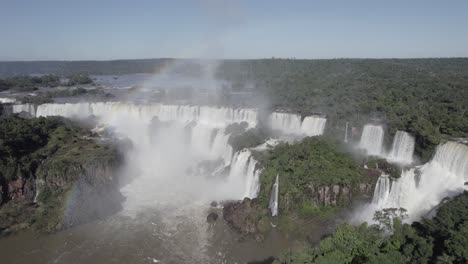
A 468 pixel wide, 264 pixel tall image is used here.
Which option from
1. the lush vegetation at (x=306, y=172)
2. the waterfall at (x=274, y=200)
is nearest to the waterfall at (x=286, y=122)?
the lush vegetation at (x=306, y=172)

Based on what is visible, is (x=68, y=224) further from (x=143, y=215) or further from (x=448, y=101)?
(x=448, y=101)

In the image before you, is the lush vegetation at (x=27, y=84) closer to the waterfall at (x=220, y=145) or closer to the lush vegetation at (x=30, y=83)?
the lush vegetation at (x=30, y=83)

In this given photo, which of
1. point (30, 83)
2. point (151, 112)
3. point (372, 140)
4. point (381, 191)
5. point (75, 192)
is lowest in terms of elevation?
point (75, 192)

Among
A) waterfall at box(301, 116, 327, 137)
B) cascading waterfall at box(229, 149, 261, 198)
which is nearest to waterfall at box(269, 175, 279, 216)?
cascading waterfall at box(229, 149, 261, 198)

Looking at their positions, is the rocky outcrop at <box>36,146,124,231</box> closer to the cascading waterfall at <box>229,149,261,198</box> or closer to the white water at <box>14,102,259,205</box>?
the white water at <box>14,102,259,205</box>

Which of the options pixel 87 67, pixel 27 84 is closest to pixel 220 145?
pixel 27 84

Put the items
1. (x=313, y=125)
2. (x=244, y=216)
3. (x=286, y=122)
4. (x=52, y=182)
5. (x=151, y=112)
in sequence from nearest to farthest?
(x=244, y=216) < (x=52, y=182) < (x=313, y=125) < (x=286, y=122) < (x=151, y=112)

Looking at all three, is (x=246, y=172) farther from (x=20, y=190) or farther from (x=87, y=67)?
(x=87, y=67)
